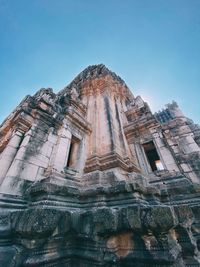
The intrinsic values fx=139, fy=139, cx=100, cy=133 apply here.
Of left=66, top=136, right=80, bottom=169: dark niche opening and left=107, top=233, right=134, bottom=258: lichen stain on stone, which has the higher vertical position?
left=66, top=136, right=80, bottom=169: dark niche opening

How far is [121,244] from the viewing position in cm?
250

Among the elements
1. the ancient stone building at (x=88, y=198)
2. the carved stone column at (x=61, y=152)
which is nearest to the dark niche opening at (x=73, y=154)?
the ancient stone building at (x=88, y=198)

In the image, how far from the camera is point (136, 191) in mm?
3531

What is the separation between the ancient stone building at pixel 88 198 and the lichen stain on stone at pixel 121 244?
1 cm

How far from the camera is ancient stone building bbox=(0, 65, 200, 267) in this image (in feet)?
7.46

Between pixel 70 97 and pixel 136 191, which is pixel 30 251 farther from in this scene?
pixel 70 97

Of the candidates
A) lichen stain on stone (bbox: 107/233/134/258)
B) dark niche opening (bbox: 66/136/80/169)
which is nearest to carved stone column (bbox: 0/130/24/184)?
dark niche opening (bbox: 66/136/80/169)

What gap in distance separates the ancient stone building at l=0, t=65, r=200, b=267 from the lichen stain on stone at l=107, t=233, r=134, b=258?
14 mm

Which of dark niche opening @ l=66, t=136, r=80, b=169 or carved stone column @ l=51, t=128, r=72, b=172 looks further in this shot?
dark niche opening @ l=66, t=136, r=80, b=169

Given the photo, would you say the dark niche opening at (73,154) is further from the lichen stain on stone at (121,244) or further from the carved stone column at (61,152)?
the lichen stain on stone at (121,244)

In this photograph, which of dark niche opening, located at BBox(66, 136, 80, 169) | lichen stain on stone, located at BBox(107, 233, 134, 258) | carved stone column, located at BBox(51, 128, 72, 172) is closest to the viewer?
lichen stain on stone, located at BBox(107, 233, 134, 258)

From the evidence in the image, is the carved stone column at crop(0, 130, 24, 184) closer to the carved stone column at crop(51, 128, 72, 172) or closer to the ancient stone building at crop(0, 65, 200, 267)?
the ancient stone building at crop(0, 65, 200, 267)

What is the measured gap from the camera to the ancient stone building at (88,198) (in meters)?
2.27

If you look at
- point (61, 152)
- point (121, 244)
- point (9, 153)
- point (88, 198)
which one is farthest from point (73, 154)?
point (121, 244)
